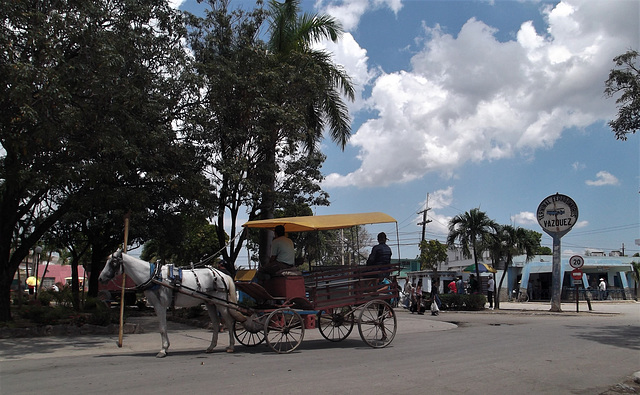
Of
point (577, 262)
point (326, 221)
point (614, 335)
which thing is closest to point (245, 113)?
point (326, 221)

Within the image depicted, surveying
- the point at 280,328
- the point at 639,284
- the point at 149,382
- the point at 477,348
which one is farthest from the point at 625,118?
the point at 639,284

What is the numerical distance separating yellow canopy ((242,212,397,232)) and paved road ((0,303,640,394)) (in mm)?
2504

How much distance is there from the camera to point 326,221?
10734 millimetres

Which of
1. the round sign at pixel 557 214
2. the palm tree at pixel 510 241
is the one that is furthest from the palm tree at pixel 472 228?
the round sign at pixel 557 214

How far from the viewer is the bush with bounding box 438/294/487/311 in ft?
84.9

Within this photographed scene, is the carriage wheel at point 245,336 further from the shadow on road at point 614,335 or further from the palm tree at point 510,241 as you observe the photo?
the palm tree at point 510,241

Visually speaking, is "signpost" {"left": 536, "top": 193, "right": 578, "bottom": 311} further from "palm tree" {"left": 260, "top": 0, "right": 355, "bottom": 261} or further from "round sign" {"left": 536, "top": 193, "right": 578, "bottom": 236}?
"palm tree" {"left": 260, "top": 0, "right": 355, "bottom": 261}

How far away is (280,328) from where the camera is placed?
9867 millimetres

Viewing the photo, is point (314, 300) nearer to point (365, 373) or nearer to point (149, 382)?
point (365, 373)

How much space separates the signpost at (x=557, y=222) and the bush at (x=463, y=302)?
11.8ft

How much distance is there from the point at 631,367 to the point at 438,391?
162 inches

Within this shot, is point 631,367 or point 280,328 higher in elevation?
point 280,328

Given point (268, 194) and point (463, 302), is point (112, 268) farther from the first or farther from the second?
point (463, 302)

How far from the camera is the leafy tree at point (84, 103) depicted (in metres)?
11.1
